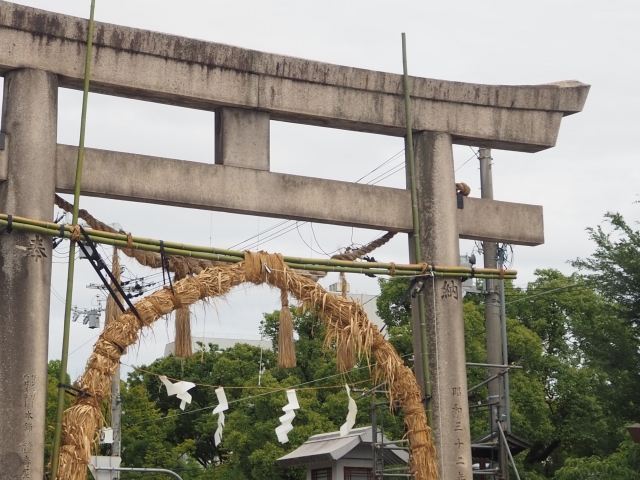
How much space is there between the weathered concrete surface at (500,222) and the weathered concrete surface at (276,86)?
2.07 feet

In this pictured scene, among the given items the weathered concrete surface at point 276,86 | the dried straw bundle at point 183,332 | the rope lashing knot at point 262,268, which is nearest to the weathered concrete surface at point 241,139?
the weathered concrete surface at point 276,86

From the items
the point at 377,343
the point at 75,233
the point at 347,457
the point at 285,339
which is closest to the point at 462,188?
the point at 377,343

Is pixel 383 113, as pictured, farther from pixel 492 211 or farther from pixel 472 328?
pixel 472 328

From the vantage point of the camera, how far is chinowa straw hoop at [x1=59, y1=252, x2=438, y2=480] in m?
8.00

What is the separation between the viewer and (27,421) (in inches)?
309

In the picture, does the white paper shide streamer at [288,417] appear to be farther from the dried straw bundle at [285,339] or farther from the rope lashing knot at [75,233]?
the rope lashing knot at [75,233]

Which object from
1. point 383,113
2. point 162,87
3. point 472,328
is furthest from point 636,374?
point 472,328

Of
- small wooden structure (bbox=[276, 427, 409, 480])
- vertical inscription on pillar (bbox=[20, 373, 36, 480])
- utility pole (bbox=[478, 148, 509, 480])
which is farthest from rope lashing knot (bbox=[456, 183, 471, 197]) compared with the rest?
small wooden structure (bbox=[276, 427, 409, 480])

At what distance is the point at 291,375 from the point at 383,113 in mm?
20604

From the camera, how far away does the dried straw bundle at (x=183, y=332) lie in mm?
8906

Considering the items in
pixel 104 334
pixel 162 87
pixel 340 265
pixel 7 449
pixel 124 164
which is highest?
pixel 162 87

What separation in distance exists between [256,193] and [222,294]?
971 millimetres

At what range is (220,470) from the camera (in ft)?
96.0

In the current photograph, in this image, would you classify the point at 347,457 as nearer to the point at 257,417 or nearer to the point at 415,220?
the point at 415,220
